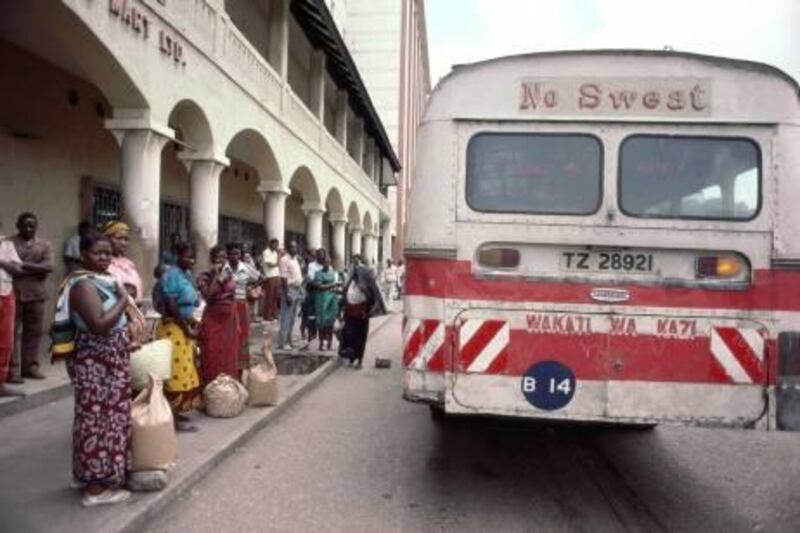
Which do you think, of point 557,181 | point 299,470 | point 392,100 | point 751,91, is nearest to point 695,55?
point 751,91

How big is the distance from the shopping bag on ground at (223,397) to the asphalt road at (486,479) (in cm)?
45

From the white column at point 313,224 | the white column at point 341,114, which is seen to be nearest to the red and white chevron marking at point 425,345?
the white column at point 313,224

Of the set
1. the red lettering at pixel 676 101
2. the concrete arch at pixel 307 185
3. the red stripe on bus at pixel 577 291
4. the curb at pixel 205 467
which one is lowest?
the curb at pixel 205 467

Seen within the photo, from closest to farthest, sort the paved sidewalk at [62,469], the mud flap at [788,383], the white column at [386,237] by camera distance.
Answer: the paved sidewalk at [62,469], the mud flap at [788,383], the white column at [386,237]

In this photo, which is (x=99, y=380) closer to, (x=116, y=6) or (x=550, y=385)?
(x=550, y=385)

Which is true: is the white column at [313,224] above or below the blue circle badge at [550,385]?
above

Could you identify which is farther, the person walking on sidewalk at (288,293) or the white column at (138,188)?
the person walking on sidewalk at (288,293)

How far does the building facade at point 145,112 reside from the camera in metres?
8.36

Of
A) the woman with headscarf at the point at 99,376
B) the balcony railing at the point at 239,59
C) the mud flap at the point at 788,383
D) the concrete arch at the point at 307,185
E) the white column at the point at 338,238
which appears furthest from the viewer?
the white column at the point at 338,238

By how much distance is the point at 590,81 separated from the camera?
15.5 feet

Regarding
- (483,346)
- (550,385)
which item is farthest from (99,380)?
(550,385)

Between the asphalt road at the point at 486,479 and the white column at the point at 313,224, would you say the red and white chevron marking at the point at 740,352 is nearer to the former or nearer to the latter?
the asphalt road at the point at 486,479

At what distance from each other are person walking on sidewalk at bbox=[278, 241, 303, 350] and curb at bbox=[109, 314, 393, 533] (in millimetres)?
2494

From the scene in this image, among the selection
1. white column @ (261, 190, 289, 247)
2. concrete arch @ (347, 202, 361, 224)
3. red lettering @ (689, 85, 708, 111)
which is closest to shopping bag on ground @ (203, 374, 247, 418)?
red lettering @ (689, 85, 708, 111)
